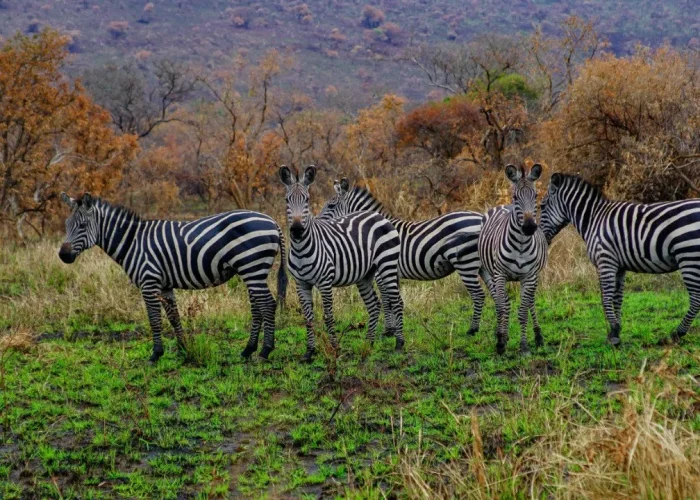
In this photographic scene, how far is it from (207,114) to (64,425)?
36695mm

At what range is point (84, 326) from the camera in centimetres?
993

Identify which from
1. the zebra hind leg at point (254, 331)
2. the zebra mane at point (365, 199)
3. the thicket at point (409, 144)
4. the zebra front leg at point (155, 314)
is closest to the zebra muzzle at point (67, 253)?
the zebra front leg at point (155, 314)

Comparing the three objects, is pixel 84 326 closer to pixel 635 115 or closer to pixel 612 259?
pixel 612 259

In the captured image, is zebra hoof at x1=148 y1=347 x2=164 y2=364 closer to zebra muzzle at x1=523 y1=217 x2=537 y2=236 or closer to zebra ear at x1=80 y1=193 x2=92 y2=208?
zebra ear at x1=80 y1=193 x2=92 y2=208

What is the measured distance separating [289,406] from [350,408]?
0.59 m

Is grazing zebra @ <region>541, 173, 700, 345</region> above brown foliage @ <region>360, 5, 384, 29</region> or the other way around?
the other way around

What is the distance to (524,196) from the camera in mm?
7258

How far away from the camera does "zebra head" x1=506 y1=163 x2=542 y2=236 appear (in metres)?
7.16

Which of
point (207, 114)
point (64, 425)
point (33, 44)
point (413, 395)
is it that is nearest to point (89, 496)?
point (64, 425)

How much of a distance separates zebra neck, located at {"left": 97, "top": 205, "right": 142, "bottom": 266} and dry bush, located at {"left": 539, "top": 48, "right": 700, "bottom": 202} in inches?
404

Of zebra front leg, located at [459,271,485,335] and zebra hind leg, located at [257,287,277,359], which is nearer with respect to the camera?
zebra hind leg, located at [257,287,277,359]

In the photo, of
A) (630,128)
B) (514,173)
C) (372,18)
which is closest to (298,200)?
(514,173)

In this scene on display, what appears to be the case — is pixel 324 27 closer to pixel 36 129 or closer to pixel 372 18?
pixel 372 18

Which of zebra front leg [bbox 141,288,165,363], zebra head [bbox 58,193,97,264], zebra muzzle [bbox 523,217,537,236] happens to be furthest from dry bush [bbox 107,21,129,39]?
zebra muzzle [bbox 523,217,537,236]
